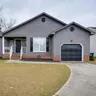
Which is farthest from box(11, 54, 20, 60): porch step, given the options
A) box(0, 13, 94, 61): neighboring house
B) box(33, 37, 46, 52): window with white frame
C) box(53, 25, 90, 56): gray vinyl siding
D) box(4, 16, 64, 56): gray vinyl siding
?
box(53, 25, 90, 56): gray vinyl siding

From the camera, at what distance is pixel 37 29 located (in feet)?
88.8

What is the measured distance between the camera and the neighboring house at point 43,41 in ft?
81.7

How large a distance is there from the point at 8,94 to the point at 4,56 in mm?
20026

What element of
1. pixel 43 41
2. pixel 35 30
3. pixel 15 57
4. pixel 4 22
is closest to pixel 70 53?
pixel 43 41

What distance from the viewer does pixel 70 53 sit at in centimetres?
2484

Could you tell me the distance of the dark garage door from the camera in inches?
979

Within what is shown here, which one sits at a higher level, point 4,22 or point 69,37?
point 4,22

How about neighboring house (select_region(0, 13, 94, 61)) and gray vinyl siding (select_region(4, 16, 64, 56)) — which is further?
gray vinyl siding (select_region(4, 16, 64, 56))

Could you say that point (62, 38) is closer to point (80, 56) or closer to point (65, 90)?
point (80, 56)

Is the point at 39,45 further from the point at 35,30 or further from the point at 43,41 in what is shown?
the point at 35,30

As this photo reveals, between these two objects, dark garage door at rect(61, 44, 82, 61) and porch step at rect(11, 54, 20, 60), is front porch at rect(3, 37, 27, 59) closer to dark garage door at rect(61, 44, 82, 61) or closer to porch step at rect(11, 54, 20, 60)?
porch step at rect(11, 54, 20, 60)

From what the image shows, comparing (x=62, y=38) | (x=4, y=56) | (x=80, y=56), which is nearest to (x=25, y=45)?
(x=4, y=56)

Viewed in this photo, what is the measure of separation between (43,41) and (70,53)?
14.5 ft

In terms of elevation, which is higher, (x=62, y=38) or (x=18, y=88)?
(x=62, y=38)
